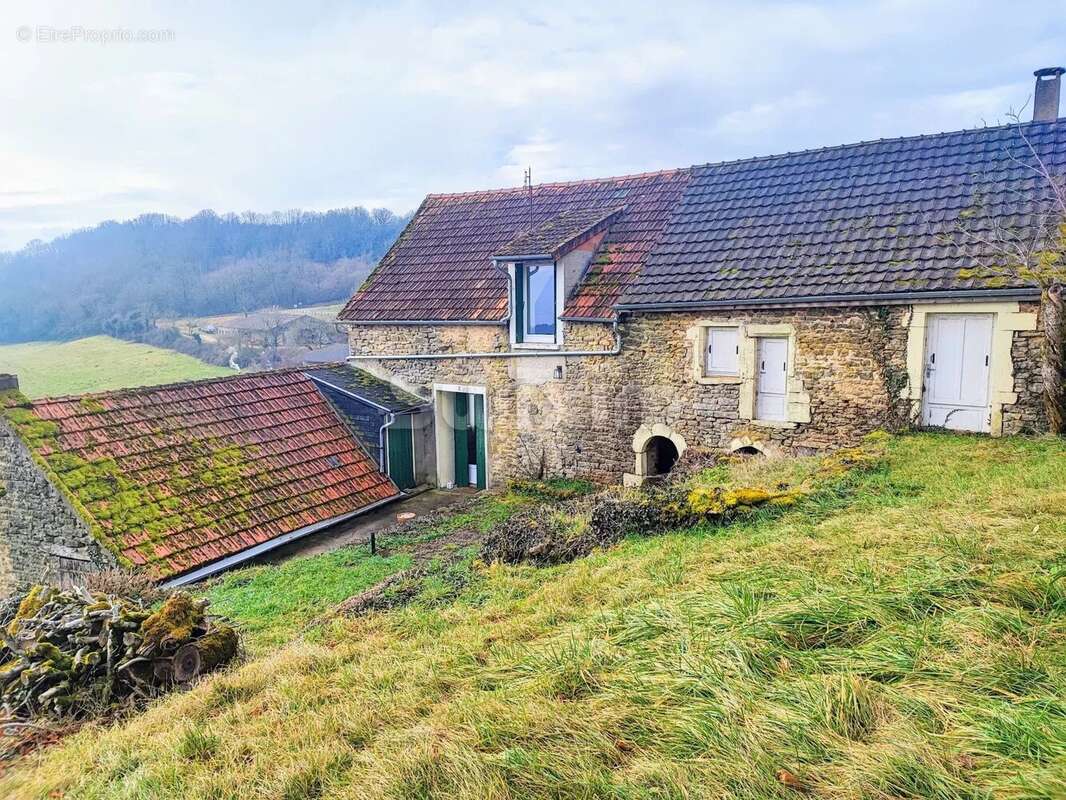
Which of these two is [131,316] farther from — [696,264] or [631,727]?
[631,727]

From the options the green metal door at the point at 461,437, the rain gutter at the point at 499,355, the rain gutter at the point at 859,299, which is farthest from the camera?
the green metal door at the point at 461,437

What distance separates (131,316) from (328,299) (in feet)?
44.5

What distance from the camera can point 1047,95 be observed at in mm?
12984

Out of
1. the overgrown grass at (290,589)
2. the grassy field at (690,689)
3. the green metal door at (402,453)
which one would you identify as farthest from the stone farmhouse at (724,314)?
the overgrown grass at (290,589)

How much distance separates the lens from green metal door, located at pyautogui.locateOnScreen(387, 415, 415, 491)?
15836 millimetres

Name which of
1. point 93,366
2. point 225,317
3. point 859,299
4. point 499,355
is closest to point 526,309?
point 499,355

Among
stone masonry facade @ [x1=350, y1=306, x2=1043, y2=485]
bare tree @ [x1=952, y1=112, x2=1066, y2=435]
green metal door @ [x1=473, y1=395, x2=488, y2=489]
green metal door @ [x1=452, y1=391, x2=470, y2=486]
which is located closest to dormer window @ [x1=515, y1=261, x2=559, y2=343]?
stone masonry facade @ [x1=350, y1=306, x2=1043, y2=485]

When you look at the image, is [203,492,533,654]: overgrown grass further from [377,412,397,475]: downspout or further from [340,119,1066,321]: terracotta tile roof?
[340,119,1066,321]: terracotta tile roof

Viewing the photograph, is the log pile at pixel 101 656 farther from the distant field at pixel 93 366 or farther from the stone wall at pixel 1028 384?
the distant field at pixel 93 366

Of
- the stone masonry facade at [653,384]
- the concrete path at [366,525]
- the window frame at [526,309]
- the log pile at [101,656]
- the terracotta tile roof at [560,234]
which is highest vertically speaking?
the terracotta tile roof at [560,234]

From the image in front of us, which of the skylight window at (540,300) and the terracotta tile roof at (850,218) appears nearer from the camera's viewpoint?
the terracotta tile roof at (850,218)

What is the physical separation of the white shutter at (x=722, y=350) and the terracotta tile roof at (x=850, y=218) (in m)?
0.70

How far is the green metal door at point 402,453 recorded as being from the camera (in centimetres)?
1584

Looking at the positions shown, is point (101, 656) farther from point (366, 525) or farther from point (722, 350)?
point (722, 350)
